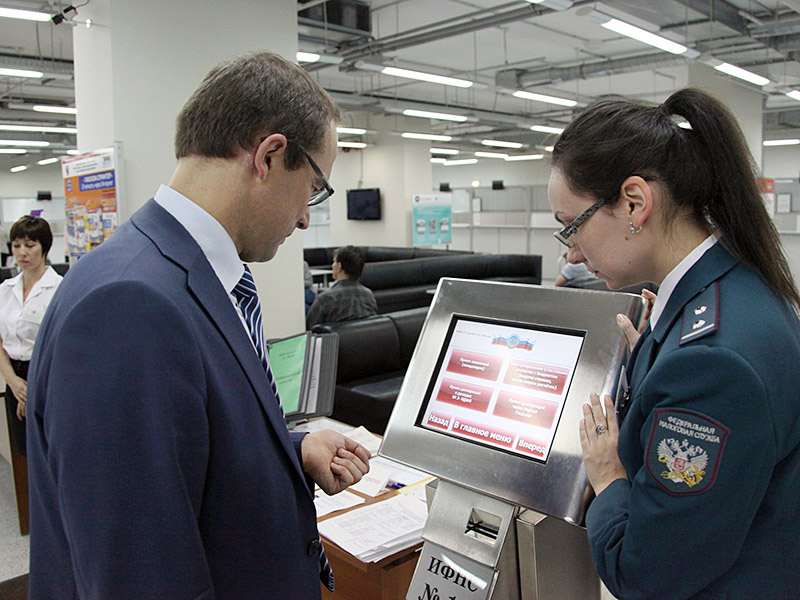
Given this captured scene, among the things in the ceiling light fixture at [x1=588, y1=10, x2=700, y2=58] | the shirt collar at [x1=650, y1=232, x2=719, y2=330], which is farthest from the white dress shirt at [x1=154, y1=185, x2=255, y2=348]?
the ceiling light fixture at [x1=588, y1=10, x2=700, y2=58]

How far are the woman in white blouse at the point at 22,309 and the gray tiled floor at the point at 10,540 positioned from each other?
495 mm

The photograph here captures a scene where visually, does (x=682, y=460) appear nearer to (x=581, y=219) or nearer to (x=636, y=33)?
(x=581, y=219)

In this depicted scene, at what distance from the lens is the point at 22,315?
3336 millimetres

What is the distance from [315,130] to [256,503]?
558 millimetres

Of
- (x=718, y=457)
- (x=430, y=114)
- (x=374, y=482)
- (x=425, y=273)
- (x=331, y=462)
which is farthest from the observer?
(x=430, y=114)

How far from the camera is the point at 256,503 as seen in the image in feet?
2.73

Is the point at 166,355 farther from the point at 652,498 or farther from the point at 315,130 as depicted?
the point at 652,498

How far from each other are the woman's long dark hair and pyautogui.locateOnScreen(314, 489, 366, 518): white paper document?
1225 millimetres

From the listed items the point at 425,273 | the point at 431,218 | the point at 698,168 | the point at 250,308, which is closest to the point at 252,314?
the point at 250,308

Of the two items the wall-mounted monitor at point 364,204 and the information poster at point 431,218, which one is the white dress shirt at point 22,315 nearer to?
the information poster at point 431,218

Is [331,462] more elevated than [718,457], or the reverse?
[718,457]

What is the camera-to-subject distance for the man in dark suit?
70cm

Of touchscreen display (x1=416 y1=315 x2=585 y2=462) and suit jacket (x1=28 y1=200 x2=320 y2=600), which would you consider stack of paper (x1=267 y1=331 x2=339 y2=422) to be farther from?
suit jacket (x1=28 y1=200 x2=320 y2=600)

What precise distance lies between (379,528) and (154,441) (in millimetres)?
1120
